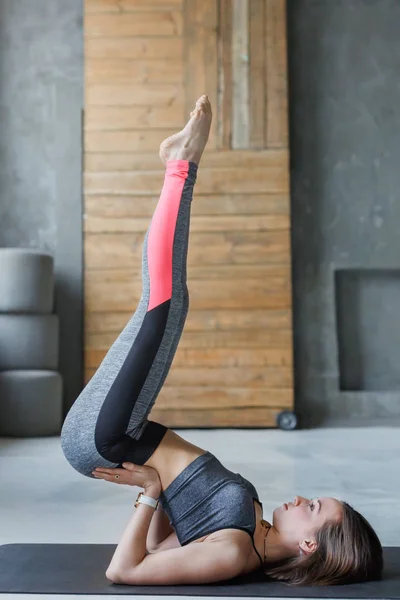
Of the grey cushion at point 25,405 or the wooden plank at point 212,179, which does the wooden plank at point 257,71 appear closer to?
the wooden plank at point 212,179

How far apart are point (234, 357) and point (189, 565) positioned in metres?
3.00

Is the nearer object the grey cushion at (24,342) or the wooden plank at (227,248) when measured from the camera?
the grey cushion at (24,342)

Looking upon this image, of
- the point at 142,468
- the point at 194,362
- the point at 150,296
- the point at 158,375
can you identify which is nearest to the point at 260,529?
the point at 142,468

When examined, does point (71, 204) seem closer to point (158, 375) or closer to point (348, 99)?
point (348, 99)

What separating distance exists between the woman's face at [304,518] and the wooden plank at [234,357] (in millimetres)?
2831

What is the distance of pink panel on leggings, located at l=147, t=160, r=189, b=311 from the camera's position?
1888mm

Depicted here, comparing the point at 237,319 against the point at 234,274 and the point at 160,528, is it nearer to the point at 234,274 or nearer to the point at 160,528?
the point at 234,274

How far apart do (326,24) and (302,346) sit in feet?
6.99

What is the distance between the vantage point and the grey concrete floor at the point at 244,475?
234 cm

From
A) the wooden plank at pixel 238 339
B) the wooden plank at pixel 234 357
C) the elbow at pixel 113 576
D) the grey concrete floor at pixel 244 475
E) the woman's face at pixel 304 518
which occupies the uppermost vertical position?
the wooden plank at pixel 238 339

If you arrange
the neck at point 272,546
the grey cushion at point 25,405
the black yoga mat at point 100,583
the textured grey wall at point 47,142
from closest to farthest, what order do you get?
1. the black yoga mat at point 100,583
2. the neck at point 272,546
3. the grey cushion at point 25,405
4. the textured grey wall at point 47,142

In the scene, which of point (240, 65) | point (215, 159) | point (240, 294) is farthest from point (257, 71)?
point (240, 294)

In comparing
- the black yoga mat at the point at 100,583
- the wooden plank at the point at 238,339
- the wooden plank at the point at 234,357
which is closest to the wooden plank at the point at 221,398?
the wooden plank at the point at 234,357

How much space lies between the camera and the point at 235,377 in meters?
4.63
